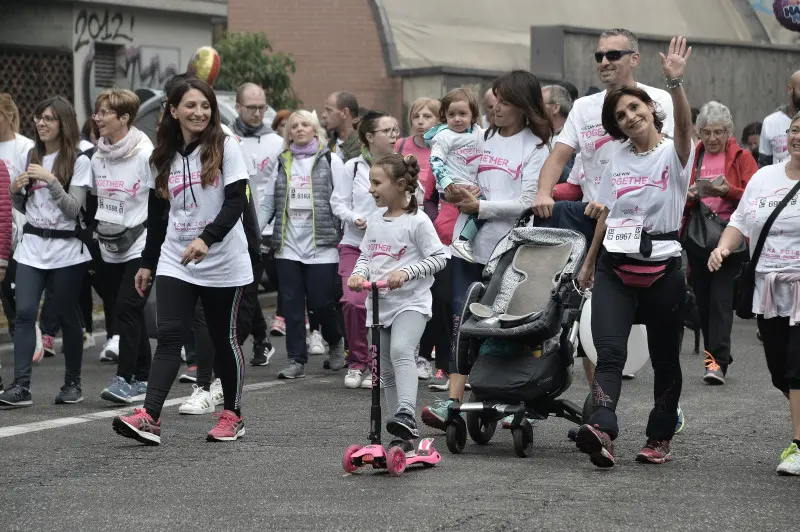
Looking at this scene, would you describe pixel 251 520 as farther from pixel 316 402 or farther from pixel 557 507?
pixel 316 402

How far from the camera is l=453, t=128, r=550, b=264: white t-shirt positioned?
9.19 meters

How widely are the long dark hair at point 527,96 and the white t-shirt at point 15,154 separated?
12.6ft

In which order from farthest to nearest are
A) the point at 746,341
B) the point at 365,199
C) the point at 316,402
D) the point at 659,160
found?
the point at 746,341, the point at 365,199, the point at 316,402, the point at 659,160

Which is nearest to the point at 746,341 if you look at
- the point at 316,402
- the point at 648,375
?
the point at 648,375

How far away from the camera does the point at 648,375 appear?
11.9 metres

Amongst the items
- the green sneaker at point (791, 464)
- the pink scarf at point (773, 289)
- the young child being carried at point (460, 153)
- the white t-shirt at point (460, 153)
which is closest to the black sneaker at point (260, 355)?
the young child being carried at point (460, 153)

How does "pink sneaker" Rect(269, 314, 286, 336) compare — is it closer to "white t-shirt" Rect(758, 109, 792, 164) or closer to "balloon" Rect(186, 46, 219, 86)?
"balloon" Rect(186, 46, 219, 86)

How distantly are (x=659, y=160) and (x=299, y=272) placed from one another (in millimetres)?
4754

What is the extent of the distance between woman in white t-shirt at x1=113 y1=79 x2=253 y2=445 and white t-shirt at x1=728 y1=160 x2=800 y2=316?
8.67 ft

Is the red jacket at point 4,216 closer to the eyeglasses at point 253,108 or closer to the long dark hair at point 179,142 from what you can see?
the long dark hair at point 179,142

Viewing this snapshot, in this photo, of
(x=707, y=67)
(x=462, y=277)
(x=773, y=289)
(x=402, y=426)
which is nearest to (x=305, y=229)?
(x=462, y=277)

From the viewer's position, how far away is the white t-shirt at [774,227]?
25.8 feet

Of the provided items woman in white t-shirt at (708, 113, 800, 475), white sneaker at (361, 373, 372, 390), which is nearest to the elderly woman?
white sneaker at (361, 373, 372, 390)

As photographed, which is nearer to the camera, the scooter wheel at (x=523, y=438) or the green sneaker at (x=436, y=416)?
the scooter wheel at (x=523, y=438)
